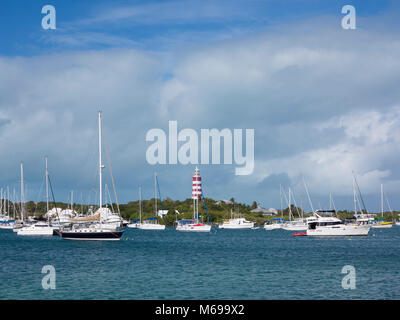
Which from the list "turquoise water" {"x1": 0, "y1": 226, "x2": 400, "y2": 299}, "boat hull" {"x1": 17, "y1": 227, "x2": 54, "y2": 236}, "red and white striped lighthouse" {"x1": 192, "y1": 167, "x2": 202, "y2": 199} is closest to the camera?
"turquoise water" {"x1": 0, "y1": 226, "x2": 400, "y2": 299}

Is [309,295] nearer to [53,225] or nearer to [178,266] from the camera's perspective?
[178,266]

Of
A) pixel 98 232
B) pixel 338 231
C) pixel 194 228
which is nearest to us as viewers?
pixel 98 232

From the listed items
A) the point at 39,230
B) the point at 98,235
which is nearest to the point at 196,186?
the point at 39,230

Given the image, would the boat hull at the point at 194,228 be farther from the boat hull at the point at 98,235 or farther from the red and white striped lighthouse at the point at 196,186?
the boat hull at the point at 98,235

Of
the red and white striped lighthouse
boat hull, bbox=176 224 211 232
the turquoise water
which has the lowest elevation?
boat hull, bbox=176 224 211 232

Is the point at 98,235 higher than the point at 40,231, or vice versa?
the point at 98,235

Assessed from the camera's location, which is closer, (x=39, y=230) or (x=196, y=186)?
(x=39, y=230)

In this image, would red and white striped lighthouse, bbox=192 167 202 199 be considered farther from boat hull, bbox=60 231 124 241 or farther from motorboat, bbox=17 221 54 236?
boat hull, bbox=60 231 124 241

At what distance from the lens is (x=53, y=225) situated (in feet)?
348

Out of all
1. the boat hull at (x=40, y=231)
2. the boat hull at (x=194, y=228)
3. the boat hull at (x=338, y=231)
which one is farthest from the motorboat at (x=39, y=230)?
the boat hull at (x=338, y=231)

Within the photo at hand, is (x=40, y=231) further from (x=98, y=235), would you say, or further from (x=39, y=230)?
(x=98, y=235)

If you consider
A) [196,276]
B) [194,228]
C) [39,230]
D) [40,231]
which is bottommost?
[194,228]

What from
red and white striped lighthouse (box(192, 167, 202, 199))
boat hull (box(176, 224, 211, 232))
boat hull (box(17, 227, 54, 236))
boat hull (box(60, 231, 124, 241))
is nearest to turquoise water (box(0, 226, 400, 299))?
boat hull (box(60, 231, 124, 241))
